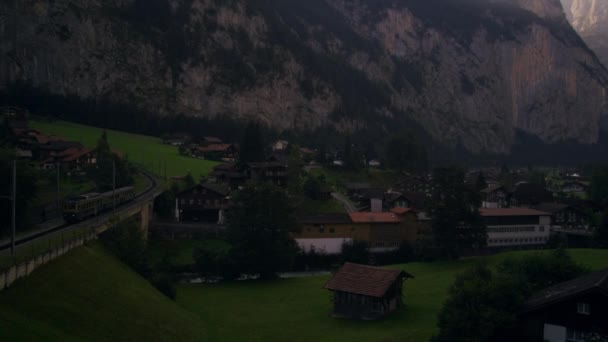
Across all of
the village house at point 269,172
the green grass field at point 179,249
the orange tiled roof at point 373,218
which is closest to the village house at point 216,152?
the village house at point 269,172

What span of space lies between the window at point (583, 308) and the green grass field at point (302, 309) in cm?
640

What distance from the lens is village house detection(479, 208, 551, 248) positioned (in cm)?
5762

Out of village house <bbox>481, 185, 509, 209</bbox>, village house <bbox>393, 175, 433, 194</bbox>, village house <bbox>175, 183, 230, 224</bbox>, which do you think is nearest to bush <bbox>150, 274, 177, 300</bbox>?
village house <bbox>175, 183, 230, 224</bbox>

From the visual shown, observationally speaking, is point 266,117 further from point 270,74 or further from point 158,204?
point 158,204

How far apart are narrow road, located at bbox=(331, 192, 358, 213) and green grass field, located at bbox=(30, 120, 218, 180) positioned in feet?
54.6

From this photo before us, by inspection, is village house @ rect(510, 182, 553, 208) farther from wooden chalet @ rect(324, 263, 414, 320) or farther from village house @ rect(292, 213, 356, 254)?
wooden chalet @ rect(324, 263, 414, 320)

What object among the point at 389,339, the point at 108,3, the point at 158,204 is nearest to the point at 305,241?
the point at 158,204

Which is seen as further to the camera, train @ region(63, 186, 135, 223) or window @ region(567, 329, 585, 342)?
train @ region(63, 186, 135, 223)

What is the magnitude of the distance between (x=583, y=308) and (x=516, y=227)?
37.1 m

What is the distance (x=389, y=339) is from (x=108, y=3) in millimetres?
137012

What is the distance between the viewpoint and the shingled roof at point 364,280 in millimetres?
32781

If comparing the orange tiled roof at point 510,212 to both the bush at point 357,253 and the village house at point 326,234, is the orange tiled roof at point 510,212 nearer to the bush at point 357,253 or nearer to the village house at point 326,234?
the village house at point 326,234

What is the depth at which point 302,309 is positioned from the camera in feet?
113

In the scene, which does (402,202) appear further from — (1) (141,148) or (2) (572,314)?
(1) (141,148)
